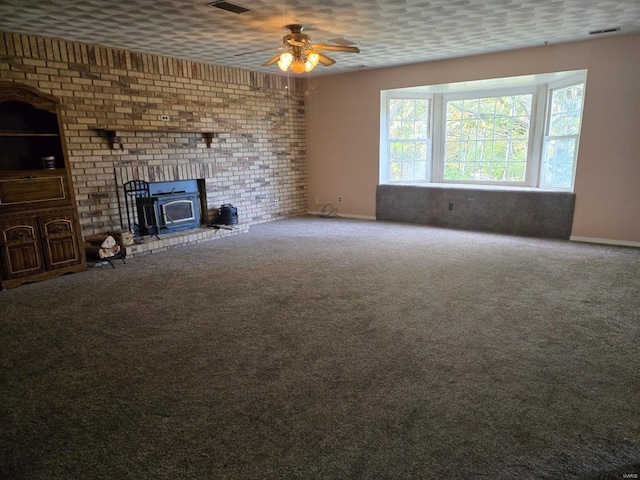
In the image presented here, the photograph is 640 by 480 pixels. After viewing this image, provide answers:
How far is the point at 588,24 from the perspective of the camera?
431 cm

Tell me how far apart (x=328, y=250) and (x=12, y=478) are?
3798mm

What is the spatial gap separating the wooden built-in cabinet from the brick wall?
1.15ft

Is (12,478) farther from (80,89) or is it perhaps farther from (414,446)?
(80,89)

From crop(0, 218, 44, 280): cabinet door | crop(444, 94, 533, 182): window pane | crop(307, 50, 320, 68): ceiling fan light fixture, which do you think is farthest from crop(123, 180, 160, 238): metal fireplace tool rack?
crop(444, 94, 533, 182): window pane

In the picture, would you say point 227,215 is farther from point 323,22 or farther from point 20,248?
point 323,22

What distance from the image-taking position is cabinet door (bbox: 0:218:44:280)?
152 inches

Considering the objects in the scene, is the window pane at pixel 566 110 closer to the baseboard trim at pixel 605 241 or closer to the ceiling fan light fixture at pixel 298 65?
the baseboard trim at pixel 605 241

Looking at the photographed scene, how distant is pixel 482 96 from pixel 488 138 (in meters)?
0.68

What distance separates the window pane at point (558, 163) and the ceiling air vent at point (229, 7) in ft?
15.1

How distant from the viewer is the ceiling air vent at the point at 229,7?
3470mm

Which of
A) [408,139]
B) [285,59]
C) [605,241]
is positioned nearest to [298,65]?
[285,59]

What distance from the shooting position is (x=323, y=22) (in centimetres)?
411

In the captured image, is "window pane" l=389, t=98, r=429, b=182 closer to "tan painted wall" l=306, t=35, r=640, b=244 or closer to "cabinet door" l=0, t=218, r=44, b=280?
"tan painted wall" l=306, t=35, r=640, b=244

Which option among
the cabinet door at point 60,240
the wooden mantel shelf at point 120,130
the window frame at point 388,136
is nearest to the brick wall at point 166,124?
the wooden mantel shelf at point 120,130
